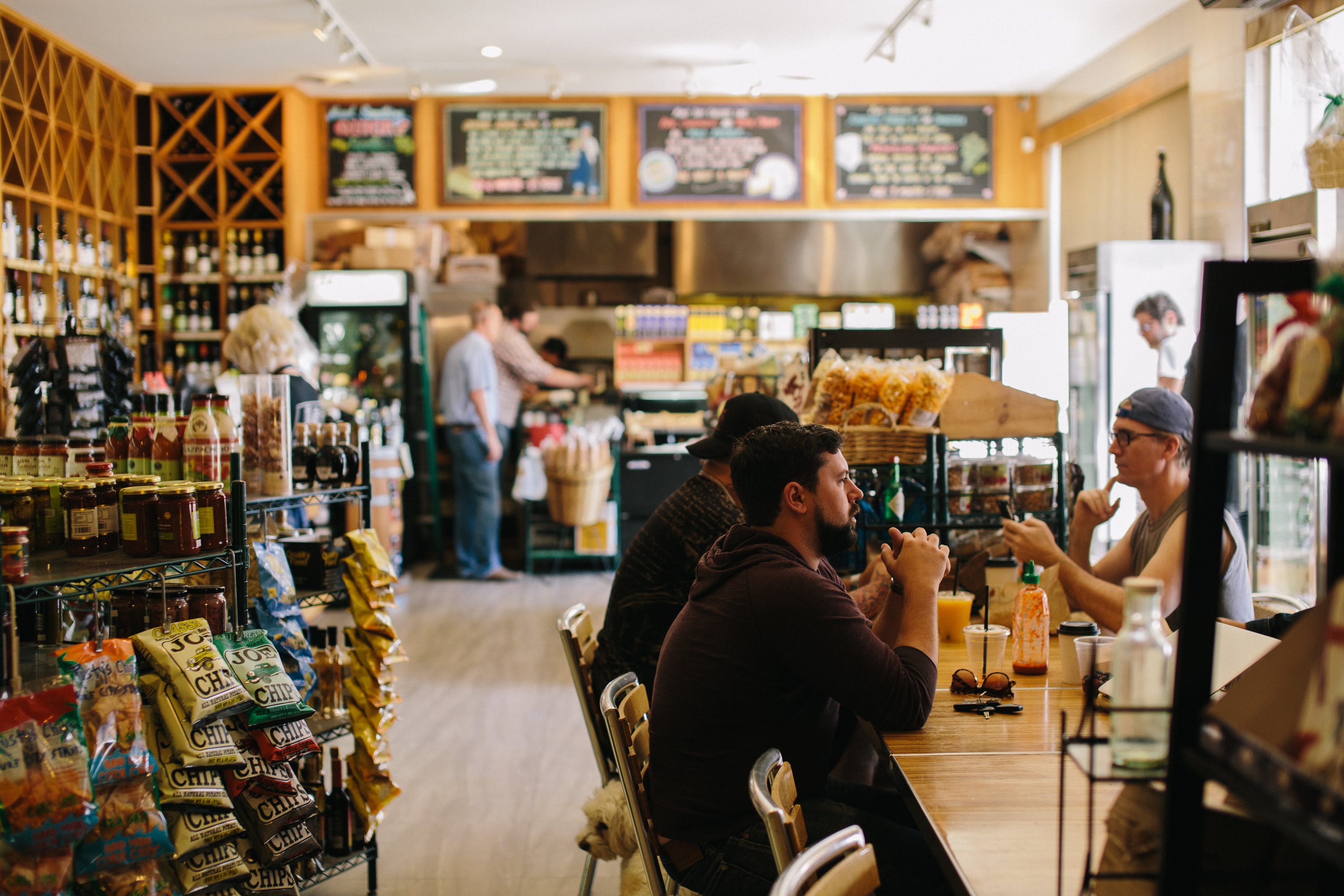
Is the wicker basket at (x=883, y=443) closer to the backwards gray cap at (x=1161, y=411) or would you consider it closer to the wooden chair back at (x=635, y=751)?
the backwards gray cap at (x=1161, y=411)

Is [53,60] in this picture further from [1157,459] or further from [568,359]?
[1157,459]

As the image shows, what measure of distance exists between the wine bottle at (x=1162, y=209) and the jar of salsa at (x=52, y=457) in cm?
544

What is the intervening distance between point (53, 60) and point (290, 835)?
5.85 meters

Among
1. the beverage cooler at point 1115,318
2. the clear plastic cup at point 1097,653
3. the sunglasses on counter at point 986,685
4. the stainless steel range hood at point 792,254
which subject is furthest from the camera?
the stainless steel range hood at point 792,254

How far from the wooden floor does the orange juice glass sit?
119cm

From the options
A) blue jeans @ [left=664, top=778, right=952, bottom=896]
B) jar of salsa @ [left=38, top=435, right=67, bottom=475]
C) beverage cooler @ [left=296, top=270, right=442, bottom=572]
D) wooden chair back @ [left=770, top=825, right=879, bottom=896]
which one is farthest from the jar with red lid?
beverage cooler @ [left=296, top=270, right=442, bottom=572]

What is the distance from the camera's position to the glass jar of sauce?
236cm

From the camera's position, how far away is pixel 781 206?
8227mm

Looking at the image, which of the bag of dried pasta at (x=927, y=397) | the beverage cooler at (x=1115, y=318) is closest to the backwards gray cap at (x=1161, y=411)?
the bag of dried pasta at (x=927, y=397)

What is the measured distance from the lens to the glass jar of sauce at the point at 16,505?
236 cm

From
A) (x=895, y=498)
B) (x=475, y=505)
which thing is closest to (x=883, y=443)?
(x=895, y=498)

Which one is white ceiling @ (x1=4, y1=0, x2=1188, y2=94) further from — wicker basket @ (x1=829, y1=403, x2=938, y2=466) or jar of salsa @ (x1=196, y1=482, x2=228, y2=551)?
jar of salsa @ (x1=196, y1=482, x2=228, y2=551)

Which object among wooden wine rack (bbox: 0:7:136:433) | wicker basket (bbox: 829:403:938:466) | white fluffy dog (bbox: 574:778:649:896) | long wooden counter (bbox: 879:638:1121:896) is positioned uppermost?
wooden wine rack (bbox: 0:7:136:433)

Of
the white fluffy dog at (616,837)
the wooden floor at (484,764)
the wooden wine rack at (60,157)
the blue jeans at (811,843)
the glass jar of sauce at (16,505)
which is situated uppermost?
the wooden wine rack at (60,157)
